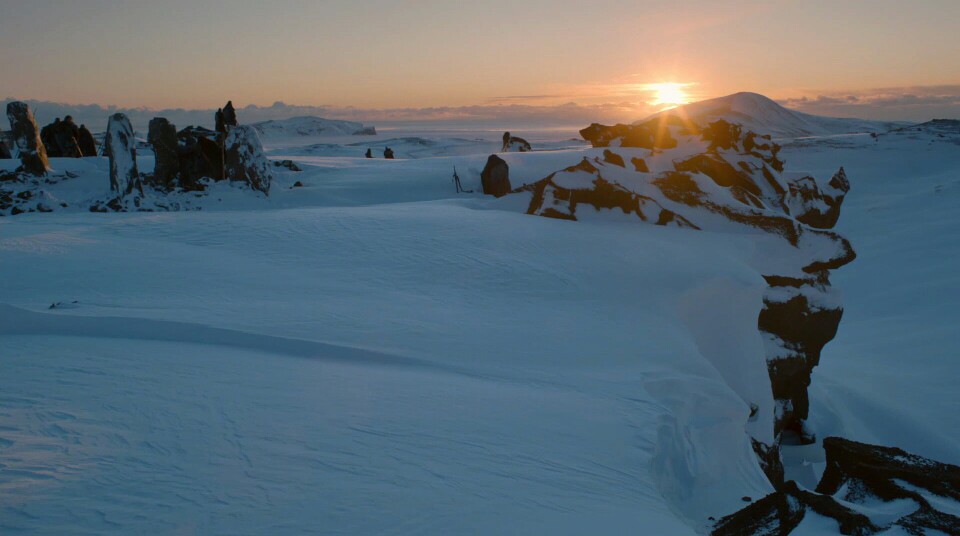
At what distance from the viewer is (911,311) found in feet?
53.0

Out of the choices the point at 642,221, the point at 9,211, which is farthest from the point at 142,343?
the point at 9,211

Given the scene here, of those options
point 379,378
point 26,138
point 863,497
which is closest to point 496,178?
point 26,138

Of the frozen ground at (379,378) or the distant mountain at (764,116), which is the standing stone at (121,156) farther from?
the distant mountain at (764,116)

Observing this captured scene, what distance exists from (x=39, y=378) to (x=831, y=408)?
38.3 feet

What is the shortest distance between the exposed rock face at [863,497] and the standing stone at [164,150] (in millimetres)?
16228

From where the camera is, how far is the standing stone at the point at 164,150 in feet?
53.3

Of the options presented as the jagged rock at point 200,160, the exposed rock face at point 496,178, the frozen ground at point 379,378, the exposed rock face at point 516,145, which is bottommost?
the frozen ground at point 379,378

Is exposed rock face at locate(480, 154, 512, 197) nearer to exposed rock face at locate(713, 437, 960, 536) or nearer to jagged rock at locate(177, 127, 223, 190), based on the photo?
jagged rock at locate(177, 127, 223, 190)

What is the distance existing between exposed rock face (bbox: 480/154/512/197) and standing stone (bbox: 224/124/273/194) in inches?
260

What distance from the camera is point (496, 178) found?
19453 mm

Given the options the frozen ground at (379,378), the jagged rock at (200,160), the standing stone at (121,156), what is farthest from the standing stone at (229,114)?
the frozen ground at (379,378)

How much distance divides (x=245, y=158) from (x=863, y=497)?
15889mm

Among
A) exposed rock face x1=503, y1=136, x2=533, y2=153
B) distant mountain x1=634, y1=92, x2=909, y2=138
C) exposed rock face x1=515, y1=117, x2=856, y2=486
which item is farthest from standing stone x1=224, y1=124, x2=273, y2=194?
distant mountain x1=634, y1=92, x2=909, y2=138

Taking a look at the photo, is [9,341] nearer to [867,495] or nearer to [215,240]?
[215,240]
